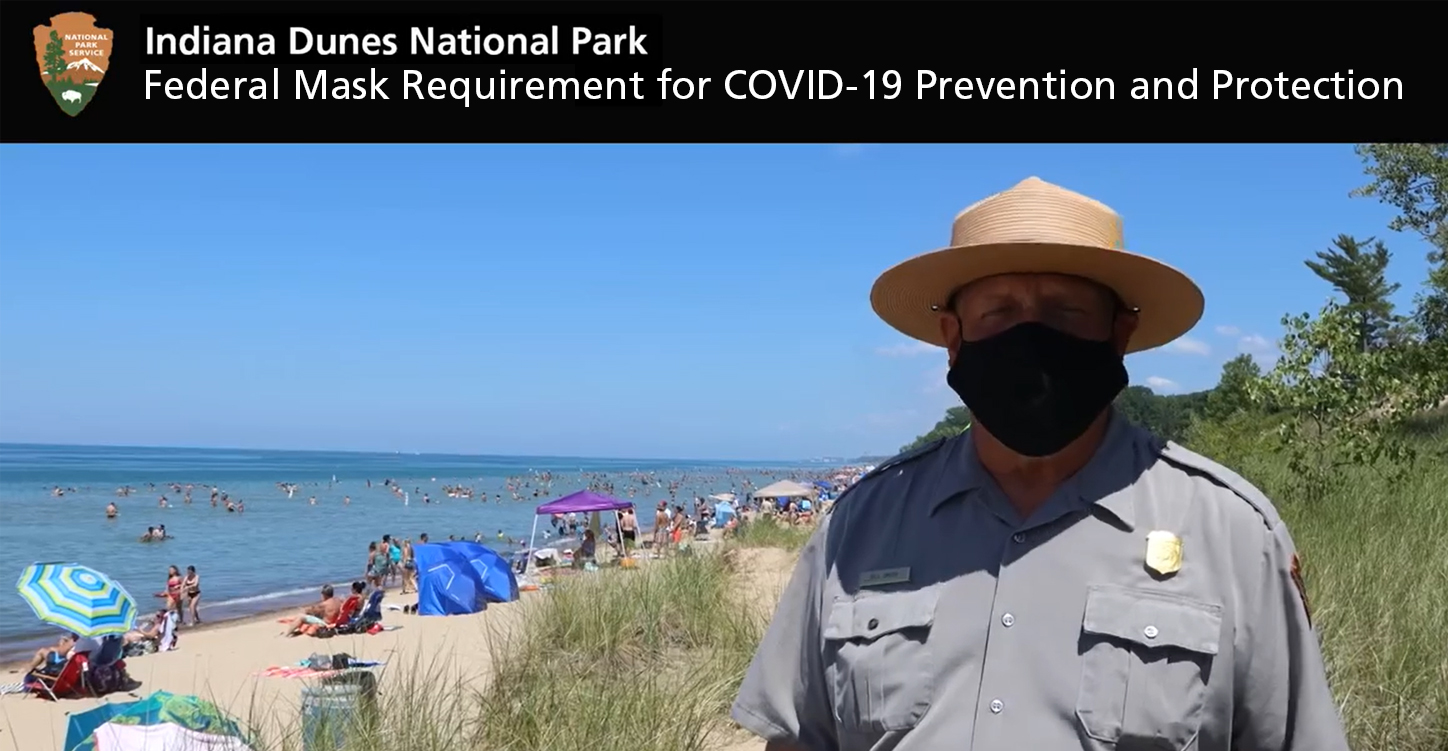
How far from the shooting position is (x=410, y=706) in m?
4.35

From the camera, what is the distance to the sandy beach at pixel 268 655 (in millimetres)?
7879

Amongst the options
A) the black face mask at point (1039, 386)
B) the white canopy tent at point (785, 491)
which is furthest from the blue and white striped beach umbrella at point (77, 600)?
the white canopy tent at point (785, 491)

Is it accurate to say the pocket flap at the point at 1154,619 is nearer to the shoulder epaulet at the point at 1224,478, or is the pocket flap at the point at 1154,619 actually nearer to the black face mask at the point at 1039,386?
the shoulder epaulet at the point at 1224,478

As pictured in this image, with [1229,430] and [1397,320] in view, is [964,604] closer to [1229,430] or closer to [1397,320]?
[1229,430]

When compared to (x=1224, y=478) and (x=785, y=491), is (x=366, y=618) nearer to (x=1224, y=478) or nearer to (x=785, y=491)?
(x=1224, y=478)

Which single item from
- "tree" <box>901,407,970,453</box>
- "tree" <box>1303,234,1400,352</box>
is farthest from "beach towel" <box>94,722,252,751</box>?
"tree" <box>1303,234,1400,352</box>

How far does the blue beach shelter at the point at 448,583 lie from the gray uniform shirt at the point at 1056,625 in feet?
49.5

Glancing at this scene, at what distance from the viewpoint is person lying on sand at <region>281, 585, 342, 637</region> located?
1652 cm

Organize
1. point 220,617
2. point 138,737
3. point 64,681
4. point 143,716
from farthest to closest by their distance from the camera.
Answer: point 220,617, point 64,681, point 143,716, point 138,737

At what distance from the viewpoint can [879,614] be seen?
81.3 inches

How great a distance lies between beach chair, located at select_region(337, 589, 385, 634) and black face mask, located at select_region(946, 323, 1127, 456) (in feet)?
50.1

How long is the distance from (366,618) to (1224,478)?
16325mm

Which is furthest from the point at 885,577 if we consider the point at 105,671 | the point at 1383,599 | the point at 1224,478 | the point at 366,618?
the point at 366,618

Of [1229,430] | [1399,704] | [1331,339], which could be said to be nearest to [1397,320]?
[1229,430]
